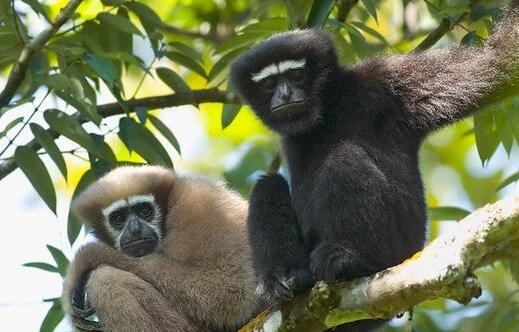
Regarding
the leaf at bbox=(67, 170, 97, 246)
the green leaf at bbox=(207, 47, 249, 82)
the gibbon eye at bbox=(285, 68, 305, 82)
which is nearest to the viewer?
the gibbon eye at bbox=(285, 68, 305, 82)

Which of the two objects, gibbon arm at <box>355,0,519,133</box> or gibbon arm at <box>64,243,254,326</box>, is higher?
gibbon arm at <box>355,0,519,133</box>

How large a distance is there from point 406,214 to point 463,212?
104 inches

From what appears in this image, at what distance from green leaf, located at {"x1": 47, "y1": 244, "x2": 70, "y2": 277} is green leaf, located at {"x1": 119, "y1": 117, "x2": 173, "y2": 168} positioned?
1171 millimetres

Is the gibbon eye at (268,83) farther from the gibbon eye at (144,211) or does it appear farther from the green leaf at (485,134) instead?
the green leaf at (485,134)

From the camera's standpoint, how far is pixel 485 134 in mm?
8523

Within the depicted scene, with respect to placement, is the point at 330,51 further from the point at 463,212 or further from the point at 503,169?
the point at 503,169

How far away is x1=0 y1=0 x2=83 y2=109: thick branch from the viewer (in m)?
8.88

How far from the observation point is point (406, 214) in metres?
7.07

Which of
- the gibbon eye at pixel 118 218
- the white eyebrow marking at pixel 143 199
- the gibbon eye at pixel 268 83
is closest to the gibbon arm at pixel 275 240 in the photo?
the gibbon eye at pixel 268 83

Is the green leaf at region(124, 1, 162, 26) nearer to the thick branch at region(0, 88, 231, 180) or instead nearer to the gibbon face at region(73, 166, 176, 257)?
the thick branch at region(0, 88, 231, 180)

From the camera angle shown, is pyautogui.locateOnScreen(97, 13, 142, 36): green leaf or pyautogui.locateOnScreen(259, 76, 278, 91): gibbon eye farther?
pyautogui.locateOnScreen(97, 13, 142, 36): green leaf

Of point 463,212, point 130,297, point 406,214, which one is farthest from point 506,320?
A: point 130,297

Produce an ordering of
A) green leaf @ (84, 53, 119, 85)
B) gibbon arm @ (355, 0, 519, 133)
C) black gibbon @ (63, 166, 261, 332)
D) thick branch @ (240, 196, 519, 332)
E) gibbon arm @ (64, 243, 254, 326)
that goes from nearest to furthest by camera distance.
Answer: thick branch @ (240, 196, 519, 332) < gibbon arm @ (355, 0, 519, 133) < black gibbon @ (63, 166, 261, 332) < gibbon arm @ (64, 243, 254, 326) < green leaf @ (84, 53, 119, 85)

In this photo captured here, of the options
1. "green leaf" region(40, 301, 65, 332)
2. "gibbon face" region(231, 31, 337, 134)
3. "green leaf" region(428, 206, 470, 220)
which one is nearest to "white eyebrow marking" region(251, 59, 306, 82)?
"gibbon face" region(231, 31, 337, 134)
